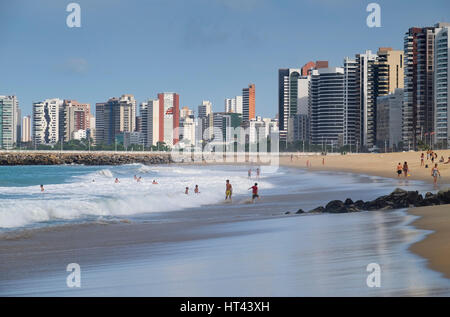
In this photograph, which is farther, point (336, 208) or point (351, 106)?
point (351, 106)

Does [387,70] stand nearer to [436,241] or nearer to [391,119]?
[391,119]

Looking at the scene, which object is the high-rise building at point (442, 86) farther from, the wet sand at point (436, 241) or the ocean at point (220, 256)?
the ocean at point (220, 256)

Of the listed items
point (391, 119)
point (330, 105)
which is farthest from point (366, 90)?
point (391, 119)

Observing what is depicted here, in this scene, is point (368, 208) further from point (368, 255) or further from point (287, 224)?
point (368, 255)

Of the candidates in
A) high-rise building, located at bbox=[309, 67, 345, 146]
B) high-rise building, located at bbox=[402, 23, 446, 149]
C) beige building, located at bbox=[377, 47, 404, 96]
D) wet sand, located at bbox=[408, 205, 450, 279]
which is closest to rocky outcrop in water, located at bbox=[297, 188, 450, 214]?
wet sand, located at bbox=[408, 205, 450, 279]

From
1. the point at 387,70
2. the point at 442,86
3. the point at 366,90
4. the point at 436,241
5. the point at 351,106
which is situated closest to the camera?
the point at 436,241

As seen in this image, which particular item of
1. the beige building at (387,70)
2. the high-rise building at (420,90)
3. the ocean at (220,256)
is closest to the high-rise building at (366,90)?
the beige building at (387,70)
